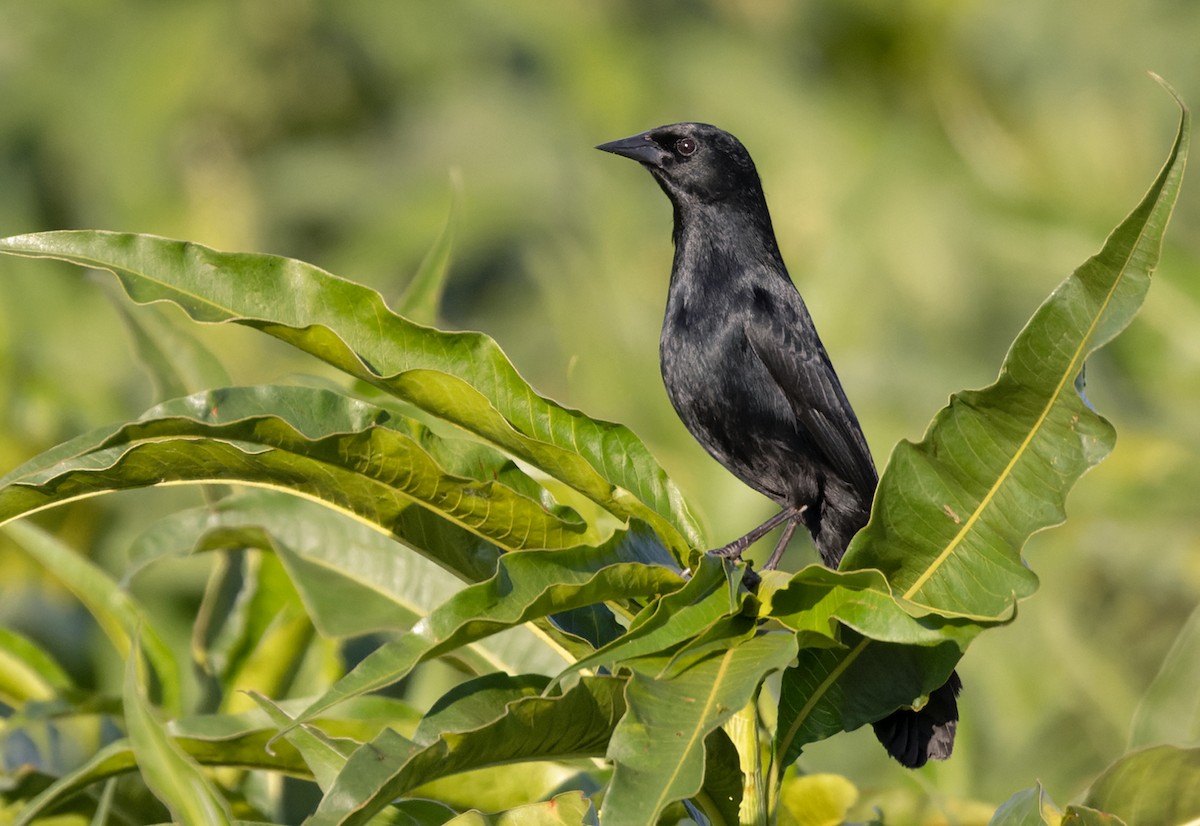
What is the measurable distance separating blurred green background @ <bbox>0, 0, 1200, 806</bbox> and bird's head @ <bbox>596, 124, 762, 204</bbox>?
811mm

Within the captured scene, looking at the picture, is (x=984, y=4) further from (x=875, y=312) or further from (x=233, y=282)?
(x=233, y=282)

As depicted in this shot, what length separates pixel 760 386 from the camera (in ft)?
9.59

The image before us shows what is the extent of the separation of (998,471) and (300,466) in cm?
69

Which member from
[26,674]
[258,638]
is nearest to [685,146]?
[258,638]

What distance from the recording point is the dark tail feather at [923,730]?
7.11 ft

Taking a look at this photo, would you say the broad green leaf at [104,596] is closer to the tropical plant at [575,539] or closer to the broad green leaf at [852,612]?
the tropical plant at [575,539]

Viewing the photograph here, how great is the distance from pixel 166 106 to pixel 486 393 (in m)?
7.38

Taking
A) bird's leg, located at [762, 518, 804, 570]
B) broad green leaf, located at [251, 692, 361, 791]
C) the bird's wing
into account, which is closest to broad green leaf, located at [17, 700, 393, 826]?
broad green leaf, located at [251, 692, 361, 791]

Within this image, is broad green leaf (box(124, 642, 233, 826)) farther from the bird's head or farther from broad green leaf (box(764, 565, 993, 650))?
the bird's head

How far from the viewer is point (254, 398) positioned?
Result: 1591 mm

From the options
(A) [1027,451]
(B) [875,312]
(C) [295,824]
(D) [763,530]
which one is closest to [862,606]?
(A) [1027,451]

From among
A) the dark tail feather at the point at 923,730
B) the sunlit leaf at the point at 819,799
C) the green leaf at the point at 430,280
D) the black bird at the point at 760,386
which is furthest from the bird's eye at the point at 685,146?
the sunlit leaf at the point at 819,799

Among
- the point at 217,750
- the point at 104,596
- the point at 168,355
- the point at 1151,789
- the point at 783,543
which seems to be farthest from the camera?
the point at 783,543

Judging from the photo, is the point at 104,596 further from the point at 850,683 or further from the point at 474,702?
the point at 850,683
